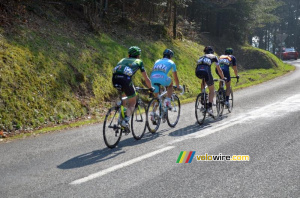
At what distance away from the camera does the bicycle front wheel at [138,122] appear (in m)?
8.31

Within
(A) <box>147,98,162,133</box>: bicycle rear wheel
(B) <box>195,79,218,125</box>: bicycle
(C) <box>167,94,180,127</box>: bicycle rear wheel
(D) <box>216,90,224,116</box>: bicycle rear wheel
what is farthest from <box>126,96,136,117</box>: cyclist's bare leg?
(D) <box>216,90,224,116</box>: bicycle rear wheel

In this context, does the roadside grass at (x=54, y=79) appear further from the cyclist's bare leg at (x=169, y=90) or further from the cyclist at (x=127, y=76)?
the cyclist at (x=127, y=76)

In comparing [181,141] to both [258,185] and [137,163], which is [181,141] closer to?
[137,163]

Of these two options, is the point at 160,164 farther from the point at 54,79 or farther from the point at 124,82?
the point at 54,79

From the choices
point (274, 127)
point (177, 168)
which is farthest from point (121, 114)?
point (274, 127)

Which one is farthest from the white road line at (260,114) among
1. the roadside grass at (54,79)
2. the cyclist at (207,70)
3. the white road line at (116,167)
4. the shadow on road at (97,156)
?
the roadside grass at (54,79)

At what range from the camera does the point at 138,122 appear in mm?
8469

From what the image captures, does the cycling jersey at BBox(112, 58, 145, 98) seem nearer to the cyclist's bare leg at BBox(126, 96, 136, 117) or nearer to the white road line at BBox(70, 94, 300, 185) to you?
the cyclist's bare leg at BBox(126, 96, 136, 117)

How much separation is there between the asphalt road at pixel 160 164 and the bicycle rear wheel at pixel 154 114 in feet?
0.84

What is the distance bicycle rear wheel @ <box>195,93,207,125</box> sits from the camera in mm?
10133

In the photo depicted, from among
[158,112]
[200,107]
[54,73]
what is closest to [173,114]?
[200,107]

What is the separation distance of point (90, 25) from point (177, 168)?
13002 millimetres

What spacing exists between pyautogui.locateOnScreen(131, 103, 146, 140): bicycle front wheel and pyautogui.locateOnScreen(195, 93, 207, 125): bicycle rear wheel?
6.52ft

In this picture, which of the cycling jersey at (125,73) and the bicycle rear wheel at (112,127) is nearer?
the bicycle rear wheel at (112,127)
